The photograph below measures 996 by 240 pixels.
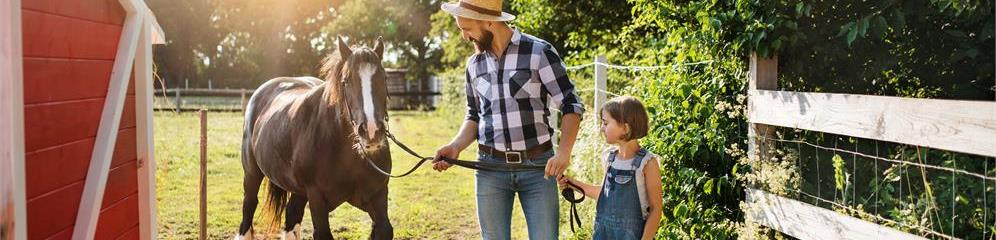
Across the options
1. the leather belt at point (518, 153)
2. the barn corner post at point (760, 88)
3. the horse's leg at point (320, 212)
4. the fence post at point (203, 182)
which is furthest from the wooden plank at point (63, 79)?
the barn corner post at point (760, 88)

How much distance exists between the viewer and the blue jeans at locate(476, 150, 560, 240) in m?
3.66


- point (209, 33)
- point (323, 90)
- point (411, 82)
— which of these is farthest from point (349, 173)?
point (209, 33)

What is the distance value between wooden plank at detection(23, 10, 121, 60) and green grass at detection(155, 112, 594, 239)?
3.26 metres

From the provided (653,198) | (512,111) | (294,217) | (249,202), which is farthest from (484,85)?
(249,202)

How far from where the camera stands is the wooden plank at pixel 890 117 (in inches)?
120

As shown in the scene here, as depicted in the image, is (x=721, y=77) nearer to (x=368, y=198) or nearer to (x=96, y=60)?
(x=368, y=198)

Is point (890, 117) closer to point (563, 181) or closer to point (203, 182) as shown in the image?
point (563, 181)

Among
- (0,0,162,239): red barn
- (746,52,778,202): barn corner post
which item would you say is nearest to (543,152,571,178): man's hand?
(746,52,778,202): barn corner post

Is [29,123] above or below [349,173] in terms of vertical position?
above

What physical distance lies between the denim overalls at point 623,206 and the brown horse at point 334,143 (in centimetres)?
160

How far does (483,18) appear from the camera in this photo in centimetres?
356

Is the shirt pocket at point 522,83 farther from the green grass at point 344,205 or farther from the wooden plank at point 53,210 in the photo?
the green grass at point 344,205

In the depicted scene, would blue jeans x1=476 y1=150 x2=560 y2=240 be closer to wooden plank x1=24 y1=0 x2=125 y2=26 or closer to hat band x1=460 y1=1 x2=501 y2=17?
hat band x1=460 y1=1 x2=501 y2=17

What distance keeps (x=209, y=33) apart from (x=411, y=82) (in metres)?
11.6
